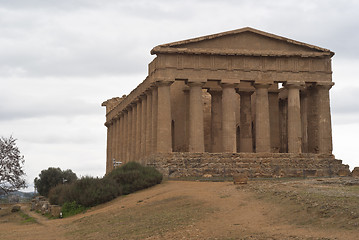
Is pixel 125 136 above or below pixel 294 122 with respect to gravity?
below

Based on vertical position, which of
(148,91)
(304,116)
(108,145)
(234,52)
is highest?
(234,52)

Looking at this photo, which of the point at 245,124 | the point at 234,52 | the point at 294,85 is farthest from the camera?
the point at 245,124

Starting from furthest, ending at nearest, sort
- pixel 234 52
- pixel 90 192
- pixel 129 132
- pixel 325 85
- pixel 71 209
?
pixel 129 132
pixel 325 85
pixel 234 52
pixel 90 192
pixel 71 209

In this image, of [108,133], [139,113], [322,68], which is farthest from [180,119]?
[108,133]

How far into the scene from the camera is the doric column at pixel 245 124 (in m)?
47.7

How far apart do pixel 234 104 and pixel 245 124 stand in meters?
4.86

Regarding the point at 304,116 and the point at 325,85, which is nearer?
the point at 325,85

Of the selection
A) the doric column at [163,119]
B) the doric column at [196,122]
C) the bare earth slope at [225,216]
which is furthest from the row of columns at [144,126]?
the bare earth slope at [225,216]

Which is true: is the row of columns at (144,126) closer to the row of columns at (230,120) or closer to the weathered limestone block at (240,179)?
the row of columns at (230,120)

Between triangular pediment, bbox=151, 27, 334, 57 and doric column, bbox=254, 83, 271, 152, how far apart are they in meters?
2.88

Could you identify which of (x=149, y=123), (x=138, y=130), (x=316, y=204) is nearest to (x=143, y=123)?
(x=149, y=123)

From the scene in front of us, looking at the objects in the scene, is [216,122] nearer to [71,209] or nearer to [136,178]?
[136,178]

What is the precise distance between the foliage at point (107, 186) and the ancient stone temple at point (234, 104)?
371cm

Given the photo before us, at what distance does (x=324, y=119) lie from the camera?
45.1 metres
